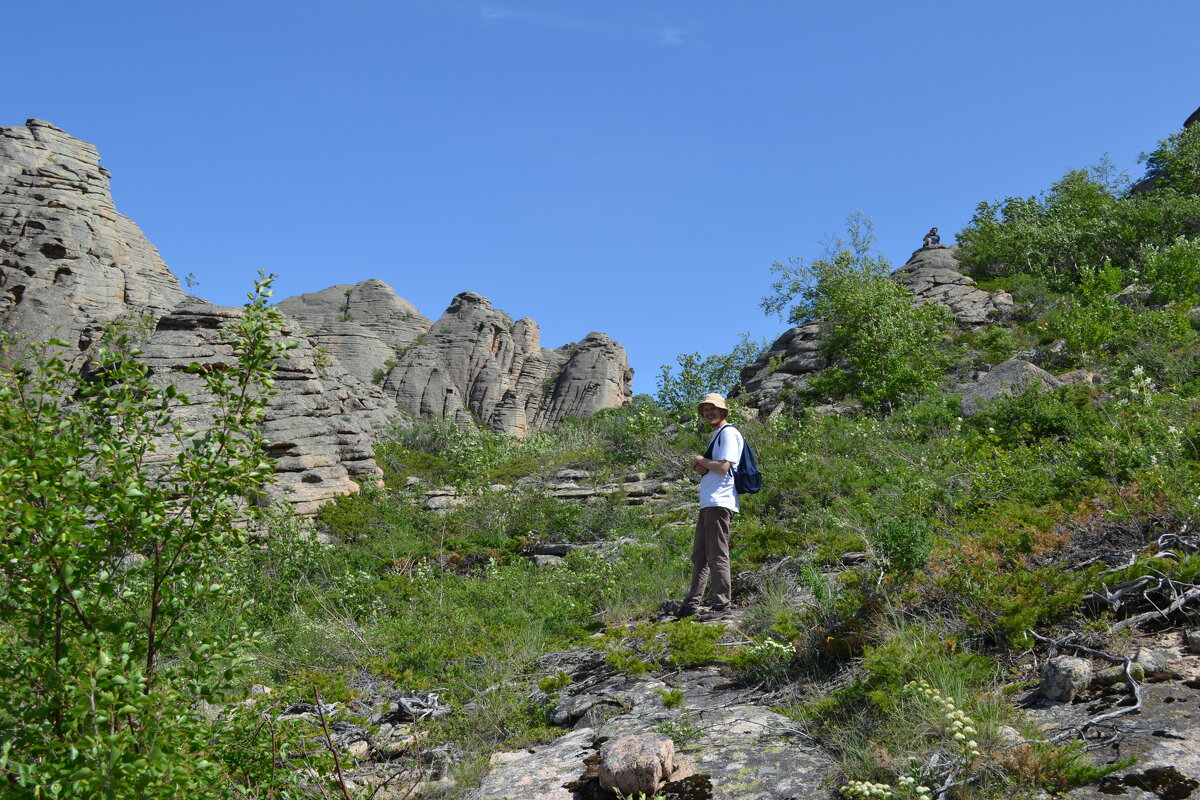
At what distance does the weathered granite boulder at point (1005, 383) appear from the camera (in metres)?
11.9

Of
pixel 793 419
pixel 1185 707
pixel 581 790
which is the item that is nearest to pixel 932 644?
pixel 1185 707

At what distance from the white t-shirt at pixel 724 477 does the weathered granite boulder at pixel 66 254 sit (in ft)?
95.6

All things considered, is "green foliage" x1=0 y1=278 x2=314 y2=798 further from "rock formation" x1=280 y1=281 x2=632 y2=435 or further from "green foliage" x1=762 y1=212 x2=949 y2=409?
"rock formation" x1=280 y1=281 x2=632 y2=435

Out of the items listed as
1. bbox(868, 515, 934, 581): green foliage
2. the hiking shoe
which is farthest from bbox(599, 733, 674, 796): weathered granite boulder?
the hiking shoe

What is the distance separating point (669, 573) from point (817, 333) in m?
12.7

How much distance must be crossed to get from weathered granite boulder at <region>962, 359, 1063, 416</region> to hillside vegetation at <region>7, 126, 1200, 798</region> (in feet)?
0.95

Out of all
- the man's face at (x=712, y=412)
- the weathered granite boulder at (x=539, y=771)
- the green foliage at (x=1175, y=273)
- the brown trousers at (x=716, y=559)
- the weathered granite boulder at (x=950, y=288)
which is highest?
the weathered granite boulder at (x=950, y=288)

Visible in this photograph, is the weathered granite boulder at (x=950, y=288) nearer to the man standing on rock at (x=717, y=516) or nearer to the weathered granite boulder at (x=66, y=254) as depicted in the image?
the man standing on rock at (x=717, y=516)

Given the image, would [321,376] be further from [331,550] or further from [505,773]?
[505,773]

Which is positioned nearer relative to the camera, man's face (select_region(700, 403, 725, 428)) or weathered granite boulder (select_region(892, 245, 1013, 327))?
man's face (select_region(700, 403, 725, 428))

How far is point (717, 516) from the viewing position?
7.45m

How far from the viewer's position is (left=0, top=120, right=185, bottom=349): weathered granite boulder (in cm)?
3122

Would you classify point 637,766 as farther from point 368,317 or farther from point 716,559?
point 368,317

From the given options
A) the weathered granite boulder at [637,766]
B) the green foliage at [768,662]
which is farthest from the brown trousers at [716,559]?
the weathered granite boulder at [637,766]
